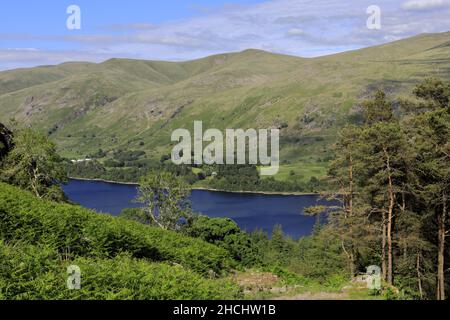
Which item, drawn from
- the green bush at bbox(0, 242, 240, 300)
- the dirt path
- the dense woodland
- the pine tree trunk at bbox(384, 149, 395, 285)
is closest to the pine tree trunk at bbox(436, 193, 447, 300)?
the dense woodland

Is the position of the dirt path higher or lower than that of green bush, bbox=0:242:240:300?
lower

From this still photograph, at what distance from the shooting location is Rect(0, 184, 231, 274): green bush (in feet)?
79.0

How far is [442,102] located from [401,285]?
1932cm

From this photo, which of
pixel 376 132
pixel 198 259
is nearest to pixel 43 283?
pixel 198 259

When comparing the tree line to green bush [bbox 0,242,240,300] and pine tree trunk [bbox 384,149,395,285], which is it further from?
green bush [bbox 0,242,240,300]

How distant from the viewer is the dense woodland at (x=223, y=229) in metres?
18.0

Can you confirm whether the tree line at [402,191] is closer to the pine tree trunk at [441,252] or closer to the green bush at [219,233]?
the pine tree trunk at [441,252]

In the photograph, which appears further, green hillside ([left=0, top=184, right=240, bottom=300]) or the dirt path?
the dirt path

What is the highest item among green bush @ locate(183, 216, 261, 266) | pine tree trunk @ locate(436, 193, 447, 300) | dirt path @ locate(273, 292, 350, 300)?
dirt path @ locate(273, 292, 350, 300)

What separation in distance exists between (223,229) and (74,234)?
177 feet

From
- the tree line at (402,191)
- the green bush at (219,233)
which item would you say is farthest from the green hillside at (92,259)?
the green bush at (219,233)

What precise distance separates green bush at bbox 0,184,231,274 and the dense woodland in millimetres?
71

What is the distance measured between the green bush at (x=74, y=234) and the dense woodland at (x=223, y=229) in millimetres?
71

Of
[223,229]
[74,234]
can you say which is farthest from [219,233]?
[74,234]
